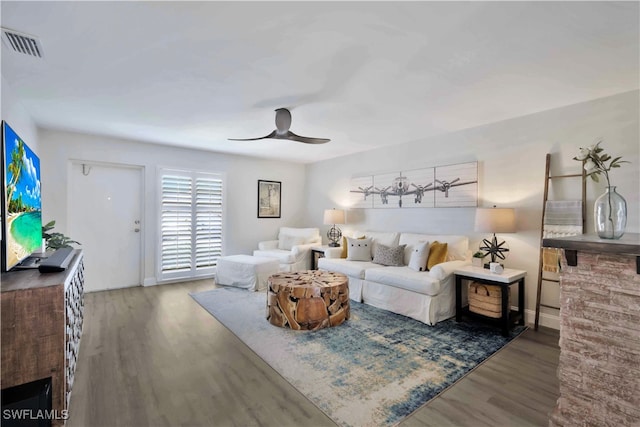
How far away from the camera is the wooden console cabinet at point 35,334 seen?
1.58m

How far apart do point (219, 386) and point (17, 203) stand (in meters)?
1.93

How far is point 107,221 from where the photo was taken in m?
4.53

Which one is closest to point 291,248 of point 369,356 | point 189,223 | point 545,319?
point 189,223

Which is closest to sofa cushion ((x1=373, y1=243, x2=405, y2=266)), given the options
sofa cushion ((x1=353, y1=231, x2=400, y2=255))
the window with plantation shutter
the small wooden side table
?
sofa cushion ((x1=353, y1=231, x2=400, y2=255))

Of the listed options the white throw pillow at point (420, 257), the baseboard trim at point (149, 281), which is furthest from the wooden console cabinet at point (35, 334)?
the white throw pillow at point (420, 257)

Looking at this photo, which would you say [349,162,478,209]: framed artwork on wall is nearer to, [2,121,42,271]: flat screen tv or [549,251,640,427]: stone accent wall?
[549,251,640,427]: stone accent wall

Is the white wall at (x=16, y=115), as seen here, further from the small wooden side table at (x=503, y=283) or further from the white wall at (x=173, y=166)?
the small wooden side table at (x=503, y=283)

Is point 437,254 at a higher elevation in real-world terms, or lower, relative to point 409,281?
higher

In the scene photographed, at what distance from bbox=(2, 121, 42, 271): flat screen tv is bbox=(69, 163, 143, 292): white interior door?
197cm

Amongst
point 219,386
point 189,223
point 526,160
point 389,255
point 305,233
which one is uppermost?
point 526,160

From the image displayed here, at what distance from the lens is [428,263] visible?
12.1 feet

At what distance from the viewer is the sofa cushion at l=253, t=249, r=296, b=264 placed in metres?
5.15

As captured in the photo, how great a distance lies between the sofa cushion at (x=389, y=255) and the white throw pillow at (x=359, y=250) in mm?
223

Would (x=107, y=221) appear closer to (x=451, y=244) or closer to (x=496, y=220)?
(x=451, y=244)
